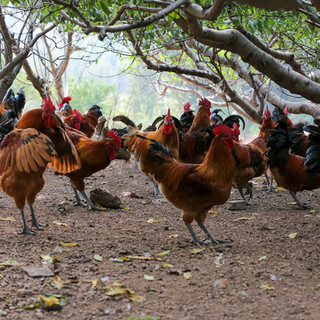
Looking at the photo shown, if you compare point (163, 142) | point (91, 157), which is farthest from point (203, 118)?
point (91, 157)

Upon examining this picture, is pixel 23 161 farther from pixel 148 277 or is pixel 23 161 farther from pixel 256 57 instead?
pixel 256 57

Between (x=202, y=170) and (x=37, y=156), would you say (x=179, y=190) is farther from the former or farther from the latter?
(x=37, y=156)

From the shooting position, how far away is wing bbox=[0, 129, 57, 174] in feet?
15.3

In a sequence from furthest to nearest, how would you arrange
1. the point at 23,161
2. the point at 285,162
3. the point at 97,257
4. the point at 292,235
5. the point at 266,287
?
the point at 285,162
the point at 292,235
the point at 23,161
the point at 97,257
the point at 266,287

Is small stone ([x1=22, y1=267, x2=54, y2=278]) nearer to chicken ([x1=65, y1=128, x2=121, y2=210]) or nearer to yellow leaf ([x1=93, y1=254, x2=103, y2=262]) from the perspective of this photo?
yellow leaf ([x1=93, y1=254, x2=103, y2=262])

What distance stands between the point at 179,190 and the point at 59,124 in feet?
6.91

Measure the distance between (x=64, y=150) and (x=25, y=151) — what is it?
49.9 inches

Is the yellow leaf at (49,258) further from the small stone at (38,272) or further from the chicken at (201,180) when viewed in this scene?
the chicken at (201,180)

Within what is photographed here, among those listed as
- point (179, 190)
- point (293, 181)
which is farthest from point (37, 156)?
point (293, 181)

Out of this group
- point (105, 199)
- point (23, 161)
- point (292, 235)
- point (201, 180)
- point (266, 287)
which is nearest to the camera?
point (266, 287)

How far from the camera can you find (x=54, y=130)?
229 inches

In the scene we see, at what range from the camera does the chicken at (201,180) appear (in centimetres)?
483

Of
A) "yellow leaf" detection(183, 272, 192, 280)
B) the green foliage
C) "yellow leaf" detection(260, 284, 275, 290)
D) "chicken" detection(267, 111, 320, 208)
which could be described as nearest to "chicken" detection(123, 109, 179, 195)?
"chicken" detection(267, 111, 320, 208)

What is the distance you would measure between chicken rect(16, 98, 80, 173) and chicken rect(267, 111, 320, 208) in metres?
3.28
